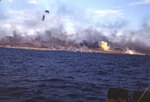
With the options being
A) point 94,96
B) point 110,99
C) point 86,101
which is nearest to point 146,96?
point 110,99

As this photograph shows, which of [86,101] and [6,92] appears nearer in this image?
[86,101]

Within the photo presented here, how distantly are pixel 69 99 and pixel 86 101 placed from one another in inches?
64.1

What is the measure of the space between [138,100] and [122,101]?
0.81m

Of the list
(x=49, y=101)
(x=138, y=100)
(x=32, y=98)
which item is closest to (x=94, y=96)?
(x=49, y=101)

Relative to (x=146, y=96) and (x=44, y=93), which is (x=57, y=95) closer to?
(x=44, y=93)

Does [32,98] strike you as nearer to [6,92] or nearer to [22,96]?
[22,96]

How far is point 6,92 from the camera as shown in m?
17.0

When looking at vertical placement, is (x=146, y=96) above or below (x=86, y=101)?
above

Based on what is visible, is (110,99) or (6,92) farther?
(6,92)

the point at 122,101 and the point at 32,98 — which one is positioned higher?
the point at 122,101

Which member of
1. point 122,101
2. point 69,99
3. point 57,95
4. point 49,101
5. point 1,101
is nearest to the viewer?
point 122,101

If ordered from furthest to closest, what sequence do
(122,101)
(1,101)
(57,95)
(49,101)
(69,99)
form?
(57,95) → (69,99) → (49,101) → (1,101) → (122,101)

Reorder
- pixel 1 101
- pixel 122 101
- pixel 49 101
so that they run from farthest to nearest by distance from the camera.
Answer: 1. pixel 49 101
2. pixel 1 101
3. pixel 122 101

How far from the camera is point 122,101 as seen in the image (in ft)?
26.2
